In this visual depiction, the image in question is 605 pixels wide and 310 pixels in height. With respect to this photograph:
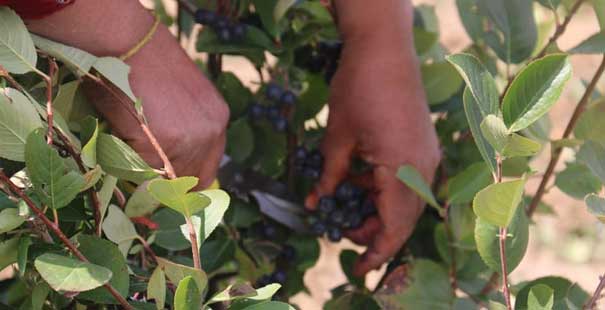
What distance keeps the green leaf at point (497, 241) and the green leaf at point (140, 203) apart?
1.10 feet

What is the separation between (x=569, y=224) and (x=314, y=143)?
2.00 meters

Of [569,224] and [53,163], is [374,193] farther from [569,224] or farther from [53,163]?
[569,224]

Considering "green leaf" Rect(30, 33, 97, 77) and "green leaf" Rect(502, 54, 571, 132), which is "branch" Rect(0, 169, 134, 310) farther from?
"green leaf" Rect(502, 54, 571, 132)

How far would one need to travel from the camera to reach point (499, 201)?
2.33 ft

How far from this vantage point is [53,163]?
27.7 inches

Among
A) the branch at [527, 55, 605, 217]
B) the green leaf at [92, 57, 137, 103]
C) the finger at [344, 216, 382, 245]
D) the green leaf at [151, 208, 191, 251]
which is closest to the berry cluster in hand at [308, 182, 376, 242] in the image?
the finger at [344, 216, 382, 245]

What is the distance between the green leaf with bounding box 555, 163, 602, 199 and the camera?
1219 millimetres

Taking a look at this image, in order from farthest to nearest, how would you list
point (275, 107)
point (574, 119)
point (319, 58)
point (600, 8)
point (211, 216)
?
point (319, 58) < point (275, 107) < point (574, 119) < point (600, 8) < point (211, 216)

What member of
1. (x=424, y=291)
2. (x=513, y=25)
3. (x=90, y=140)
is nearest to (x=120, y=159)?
(x=90, y=140)

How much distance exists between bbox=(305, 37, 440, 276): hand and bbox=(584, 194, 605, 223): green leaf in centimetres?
47

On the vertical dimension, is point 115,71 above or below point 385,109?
above

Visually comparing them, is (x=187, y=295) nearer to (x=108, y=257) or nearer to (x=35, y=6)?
(x=108, y=257)

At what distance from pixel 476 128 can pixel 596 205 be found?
0.12 m

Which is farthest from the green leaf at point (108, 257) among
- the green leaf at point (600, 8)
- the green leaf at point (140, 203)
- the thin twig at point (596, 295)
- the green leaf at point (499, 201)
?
the green leaf at point (600, 8)
